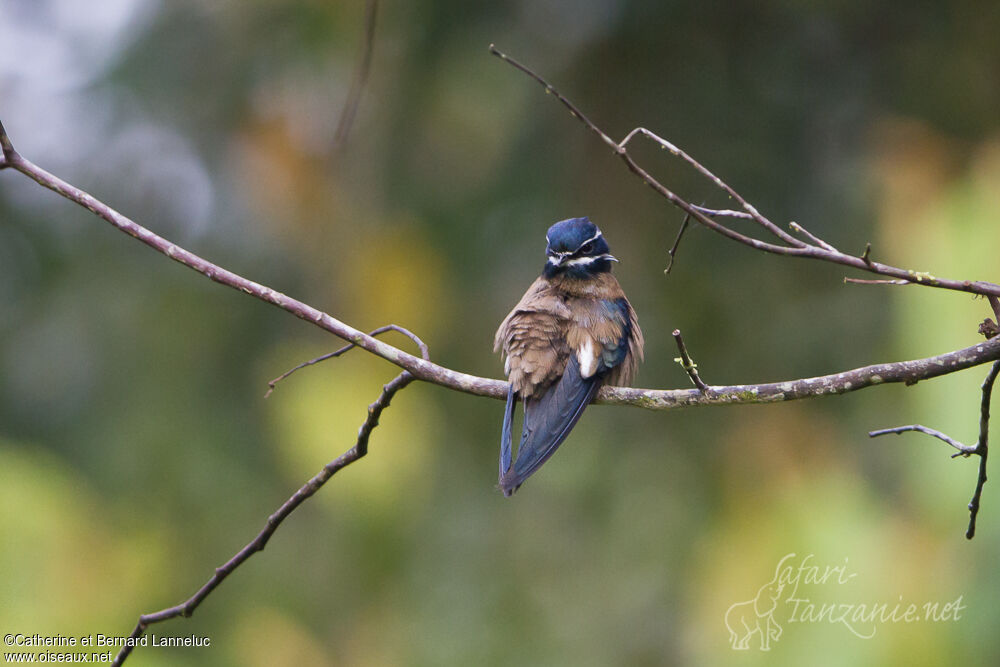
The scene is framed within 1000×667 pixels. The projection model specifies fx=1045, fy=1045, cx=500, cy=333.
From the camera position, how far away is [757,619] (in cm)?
Result: 514

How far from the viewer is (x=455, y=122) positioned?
8.47 metres

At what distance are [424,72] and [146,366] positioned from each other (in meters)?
3.34

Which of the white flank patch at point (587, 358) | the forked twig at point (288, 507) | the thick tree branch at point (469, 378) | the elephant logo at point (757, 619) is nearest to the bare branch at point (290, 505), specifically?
the forked twig at point (288, 507)

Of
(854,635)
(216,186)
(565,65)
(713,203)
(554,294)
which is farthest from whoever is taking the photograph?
(216,186)

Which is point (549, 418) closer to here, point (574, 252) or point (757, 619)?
point (574, 252)

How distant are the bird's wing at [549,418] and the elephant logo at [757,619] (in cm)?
157

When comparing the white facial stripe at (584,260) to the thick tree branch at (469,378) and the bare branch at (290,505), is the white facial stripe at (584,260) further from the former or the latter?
the bare branch at (290,505)

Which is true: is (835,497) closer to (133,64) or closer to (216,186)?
(216,186)

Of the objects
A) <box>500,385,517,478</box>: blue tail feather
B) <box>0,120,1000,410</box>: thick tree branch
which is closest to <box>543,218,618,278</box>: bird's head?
<box>500,385,517,478</box>: blue tail feather

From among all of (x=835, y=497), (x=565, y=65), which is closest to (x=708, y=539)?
(x=835, y=497)

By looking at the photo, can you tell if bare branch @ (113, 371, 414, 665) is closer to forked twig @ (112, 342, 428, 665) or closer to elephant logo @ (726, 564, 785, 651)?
forked twig @ (112, 342, 428, 665)

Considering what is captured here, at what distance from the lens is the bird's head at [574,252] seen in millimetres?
4633

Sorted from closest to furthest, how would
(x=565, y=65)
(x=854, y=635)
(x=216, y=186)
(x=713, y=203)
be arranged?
1. (x=854, y=635)
2. (x=713, y=203)
3. (x=565, y=65)
4. (x=216, y=186)

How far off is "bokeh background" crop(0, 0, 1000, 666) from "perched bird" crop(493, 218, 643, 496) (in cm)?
202
